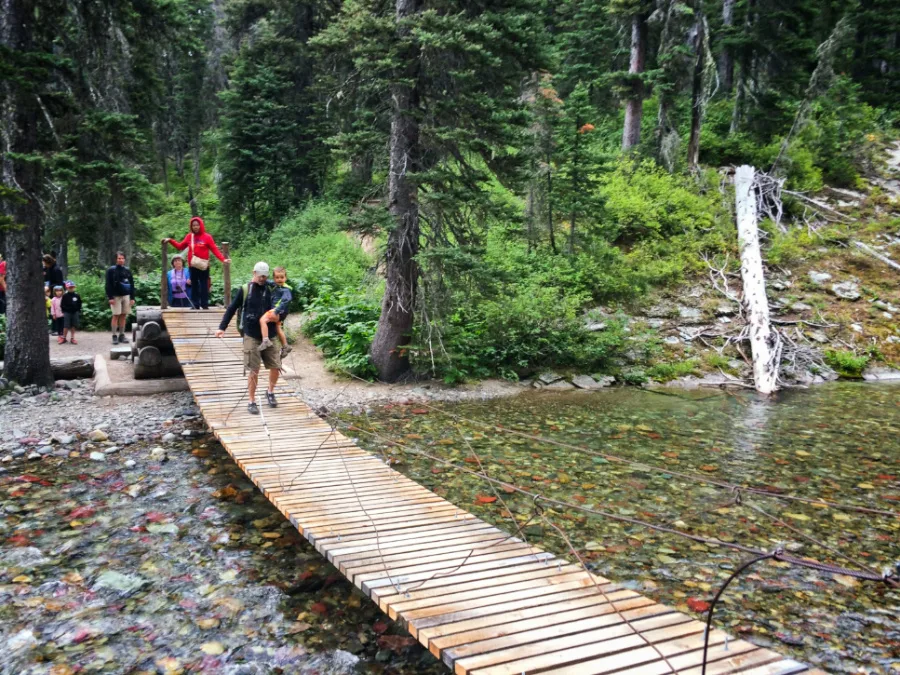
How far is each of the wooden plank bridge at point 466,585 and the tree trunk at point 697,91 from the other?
18.2 meters

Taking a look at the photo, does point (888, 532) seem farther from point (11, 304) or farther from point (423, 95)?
point (11, 304)

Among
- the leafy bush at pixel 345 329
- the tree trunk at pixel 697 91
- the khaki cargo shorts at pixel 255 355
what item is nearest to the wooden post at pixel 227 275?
the leafy bush at pixel 345 329

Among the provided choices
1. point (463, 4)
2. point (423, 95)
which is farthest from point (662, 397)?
point (463, 4)

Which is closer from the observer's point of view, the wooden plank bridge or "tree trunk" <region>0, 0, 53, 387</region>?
the wooden plank bridge

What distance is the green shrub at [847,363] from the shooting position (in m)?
15.4

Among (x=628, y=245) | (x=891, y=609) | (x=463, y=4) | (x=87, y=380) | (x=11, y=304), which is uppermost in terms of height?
(x=463, y=4)

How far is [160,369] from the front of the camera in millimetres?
12945

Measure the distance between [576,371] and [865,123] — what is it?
17592mm

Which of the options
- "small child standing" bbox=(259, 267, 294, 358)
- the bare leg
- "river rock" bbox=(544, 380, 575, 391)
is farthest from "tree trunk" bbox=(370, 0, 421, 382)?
the bare leg

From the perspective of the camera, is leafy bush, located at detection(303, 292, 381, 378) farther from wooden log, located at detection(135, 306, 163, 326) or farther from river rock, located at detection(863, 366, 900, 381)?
river rock, located at detection(863, 366, 900, 381)

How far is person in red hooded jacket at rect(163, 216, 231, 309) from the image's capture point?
12961mm

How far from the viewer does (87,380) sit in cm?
1261

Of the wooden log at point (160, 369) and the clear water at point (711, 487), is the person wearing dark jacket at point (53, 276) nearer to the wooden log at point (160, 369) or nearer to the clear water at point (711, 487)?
the wooden log at point (160, 369)

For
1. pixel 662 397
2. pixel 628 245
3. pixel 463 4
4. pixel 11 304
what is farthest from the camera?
pixel 628 245
